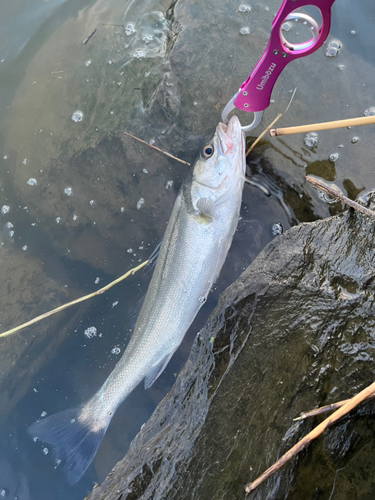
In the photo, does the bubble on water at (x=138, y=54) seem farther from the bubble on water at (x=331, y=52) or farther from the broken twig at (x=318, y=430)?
the broken twig at (x=318, y=430)

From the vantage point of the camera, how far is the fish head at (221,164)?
2576 millimetres

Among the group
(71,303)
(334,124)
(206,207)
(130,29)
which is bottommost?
(71,303)

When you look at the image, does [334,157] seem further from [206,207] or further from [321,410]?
[321,410]

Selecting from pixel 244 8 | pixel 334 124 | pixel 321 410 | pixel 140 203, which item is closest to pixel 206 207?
pixel 140 203

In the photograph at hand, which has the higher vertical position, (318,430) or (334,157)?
(334,157)

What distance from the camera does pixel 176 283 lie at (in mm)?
2770

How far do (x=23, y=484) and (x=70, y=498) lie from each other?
0.58 metres

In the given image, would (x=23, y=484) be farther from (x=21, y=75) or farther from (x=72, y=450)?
(x=21, y=75)

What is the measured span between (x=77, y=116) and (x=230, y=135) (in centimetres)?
197

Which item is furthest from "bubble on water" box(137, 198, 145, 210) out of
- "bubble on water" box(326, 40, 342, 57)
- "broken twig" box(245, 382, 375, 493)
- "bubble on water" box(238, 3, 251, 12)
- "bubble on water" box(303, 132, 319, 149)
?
"broken twig" box(245, 382, 375, 493)

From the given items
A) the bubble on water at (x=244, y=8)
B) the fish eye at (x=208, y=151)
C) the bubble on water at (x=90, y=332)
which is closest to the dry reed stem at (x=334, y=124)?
the fish eye at (x=208, y=151)

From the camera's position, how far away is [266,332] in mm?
2295

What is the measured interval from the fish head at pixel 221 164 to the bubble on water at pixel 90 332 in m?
1.94

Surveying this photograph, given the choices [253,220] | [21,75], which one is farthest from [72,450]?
[21,75]
